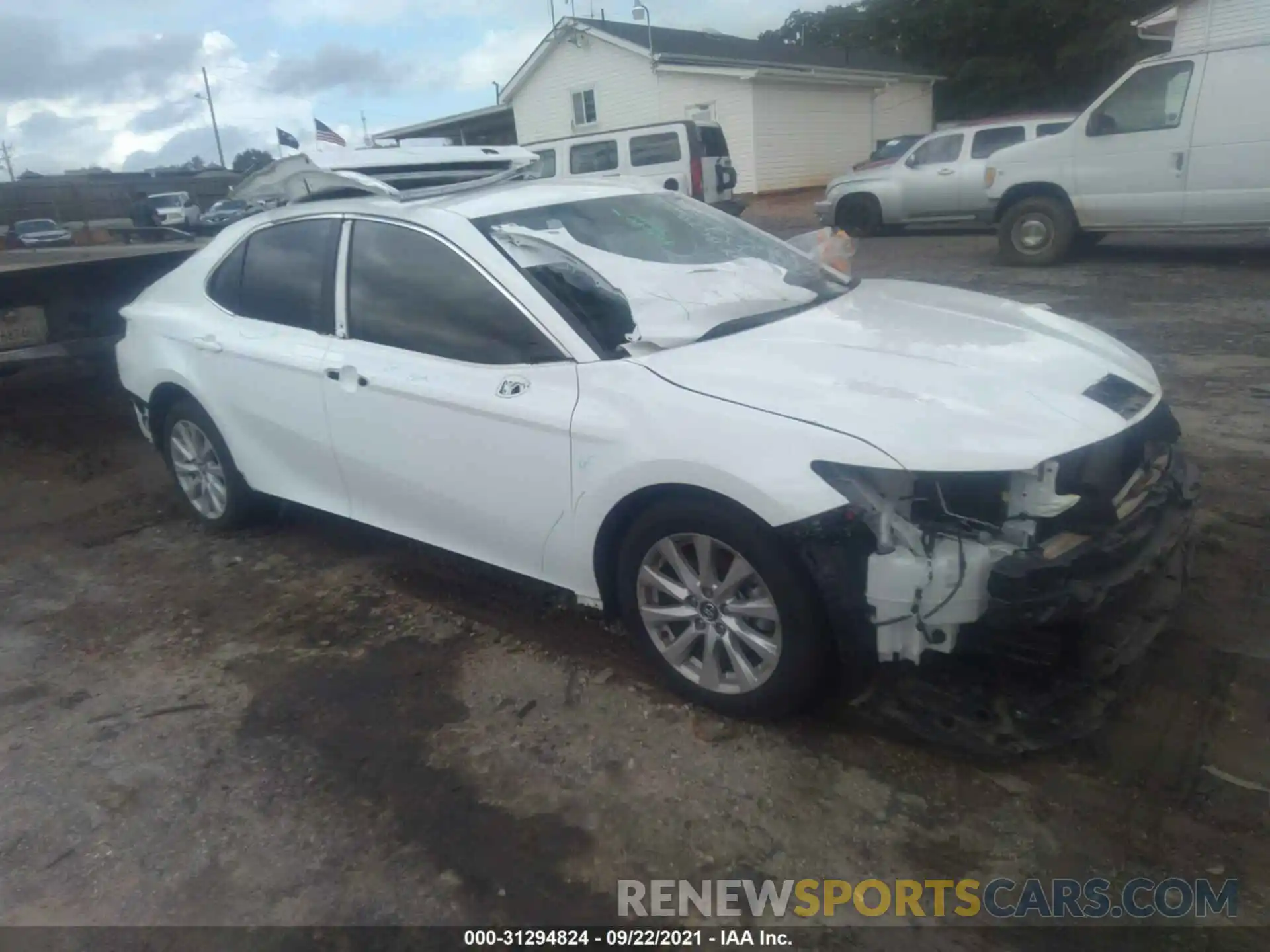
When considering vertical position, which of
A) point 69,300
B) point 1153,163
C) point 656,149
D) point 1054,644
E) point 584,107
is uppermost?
point 584,107

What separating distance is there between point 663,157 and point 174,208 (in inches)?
984

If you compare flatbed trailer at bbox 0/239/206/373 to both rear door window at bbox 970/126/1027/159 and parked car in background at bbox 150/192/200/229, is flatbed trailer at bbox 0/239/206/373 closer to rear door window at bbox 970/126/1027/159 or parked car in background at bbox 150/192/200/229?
rear door window at bbox 970/126/1027/159

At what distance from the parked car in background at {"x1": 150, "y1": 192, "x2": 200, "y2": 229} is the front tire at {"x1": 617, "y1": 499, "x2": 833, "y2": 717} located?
113 feet

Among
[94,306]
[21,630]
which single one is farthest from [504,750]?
[94,306]

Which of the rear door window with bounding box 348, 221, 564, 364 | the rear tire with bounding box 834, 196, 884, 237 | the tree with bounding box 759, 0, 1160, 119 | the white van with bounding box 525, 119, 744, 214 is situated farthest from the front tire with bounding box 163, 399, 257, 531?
the tree with bounding box 759, 0, 1160, 119

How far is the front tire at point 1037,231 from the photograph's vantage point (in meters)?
11.3

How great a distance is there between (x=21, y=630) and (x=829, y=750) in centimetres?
355

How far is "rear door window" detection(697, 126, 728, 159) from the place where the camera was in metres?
18.2

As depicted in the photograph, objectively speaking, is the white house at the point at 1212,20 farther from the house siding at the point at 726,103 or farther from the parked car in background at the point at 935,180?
the house siding at the point at 726,103

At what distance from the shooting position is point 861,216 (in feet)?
54.5

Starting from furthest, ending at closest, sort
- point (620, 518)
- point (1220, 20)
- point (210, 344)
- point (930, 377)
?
point (1220, 20) → point (210, 344) → point (620, 518) → point (930, 377)

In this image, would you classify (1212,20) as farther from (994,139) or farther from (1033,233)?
(1033,233)

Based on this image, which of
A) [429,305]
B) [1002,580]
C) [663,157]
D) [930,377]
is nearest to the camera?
[1002,580]

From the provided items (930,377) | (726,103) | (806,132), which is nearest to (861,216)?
(726,103)
